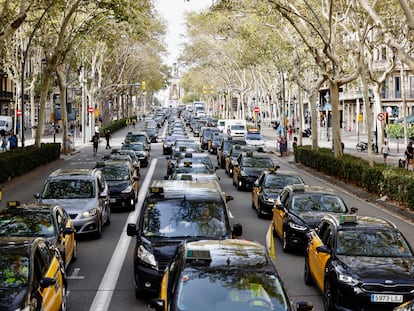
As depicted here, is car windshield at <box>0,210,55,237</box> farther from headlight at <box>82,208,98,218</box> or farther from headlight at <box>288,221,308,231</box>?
headlight at <box>288,221,308,231</box>

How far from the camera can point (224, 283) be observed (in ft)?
24.5

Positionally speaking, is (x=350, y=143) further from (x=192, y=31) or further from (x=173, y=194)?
(x=173, y=194)

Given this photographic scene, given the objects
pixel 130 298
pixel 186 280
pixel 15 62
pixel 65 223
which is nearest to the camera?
pixel 186 280

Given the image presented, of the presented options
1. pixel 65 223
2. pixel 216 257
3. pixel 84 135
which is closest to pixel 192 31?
pixel 84 135

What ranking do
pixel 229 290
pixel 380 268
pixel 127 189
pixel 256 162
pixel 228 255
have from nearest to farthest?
pixel 229 290, pixel 228 255, pixel 380 268, pixel 127 189, pixel 256 162

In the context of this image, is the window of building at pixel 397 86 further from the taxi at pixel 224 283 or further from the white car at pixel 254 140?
the taxi at pixel 224 283

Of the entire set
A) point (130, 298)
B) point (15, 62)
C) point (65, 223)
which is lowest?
point (130, 298)

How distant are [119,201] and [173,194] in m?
9.56

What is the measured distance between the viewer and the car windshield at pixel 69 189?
57.8 feet

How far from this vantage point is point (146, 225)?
1176 centimetres

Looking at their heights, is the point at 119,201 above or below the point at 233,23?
below

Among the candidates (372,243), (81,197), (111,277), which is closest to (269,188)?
(81,197)

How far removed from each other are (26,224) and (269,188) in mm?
9668

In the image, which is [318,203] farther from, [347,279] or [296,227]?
[347,279]
